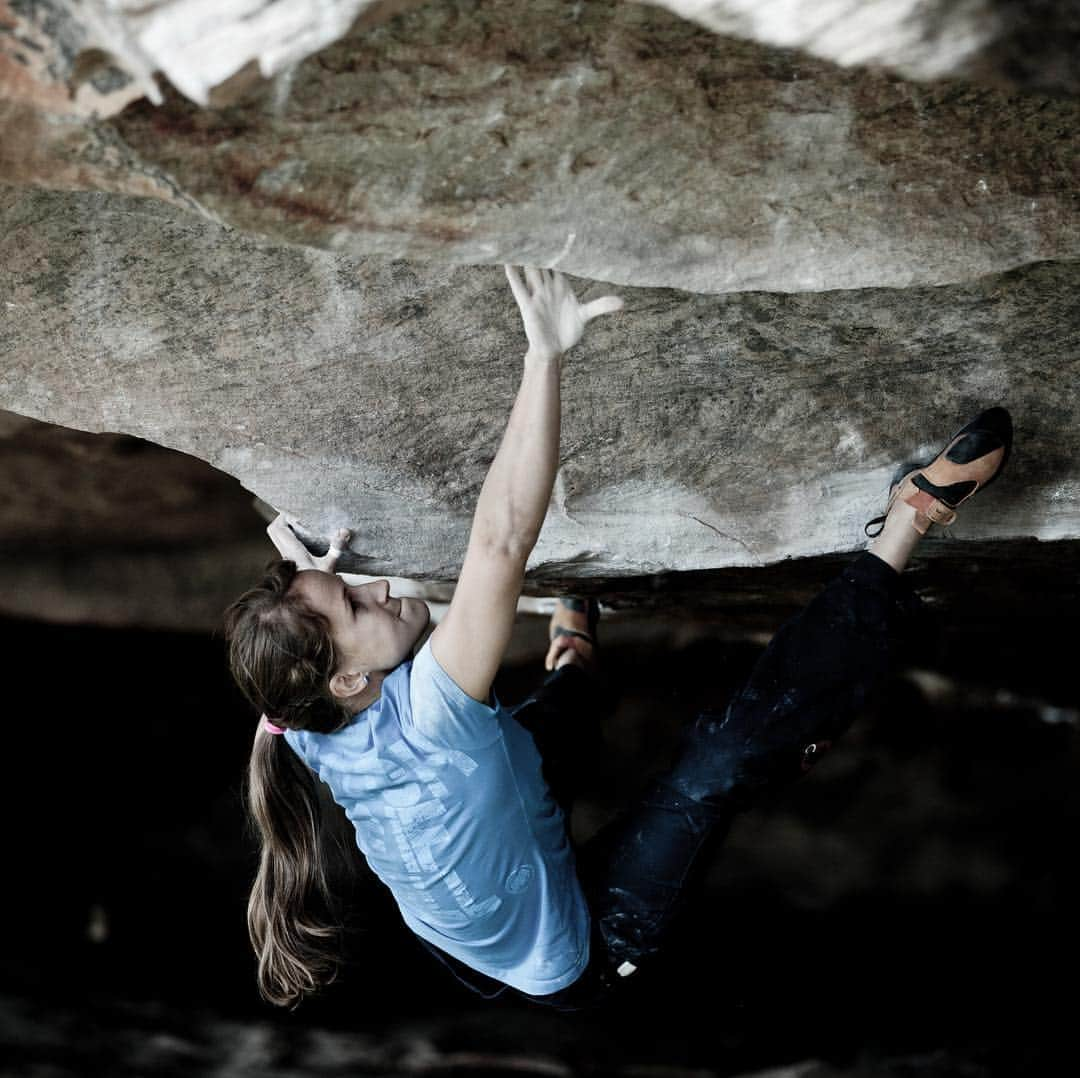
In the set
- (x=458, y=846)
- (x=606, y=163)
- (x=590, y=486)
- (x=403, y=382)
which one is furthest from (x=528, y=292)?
(x=458, y=846)

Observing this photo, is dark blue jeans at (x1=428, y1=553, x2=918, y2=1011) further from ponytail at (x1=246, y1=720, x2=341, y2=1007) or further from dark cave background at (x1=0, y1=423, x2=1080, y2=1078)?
dark cave background at (x1=0, y1=423, x2=1080, y2=1078)

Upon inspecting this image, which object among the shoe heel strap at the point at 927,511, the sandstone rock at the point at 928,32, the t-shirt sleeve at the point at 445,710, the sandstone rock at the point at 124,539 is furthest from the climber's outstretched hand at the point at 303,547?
the sandstone rock at the point at 124,539

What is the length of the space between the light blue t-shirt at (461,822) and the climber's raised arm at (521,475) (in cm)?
12

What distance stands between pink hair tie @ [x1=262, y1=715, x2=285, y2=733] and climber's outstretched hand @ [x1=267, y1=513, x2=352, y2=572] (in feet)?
0.89

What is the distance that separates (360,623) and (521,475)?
381 mm

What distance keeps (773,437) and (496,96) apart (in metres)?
0.81

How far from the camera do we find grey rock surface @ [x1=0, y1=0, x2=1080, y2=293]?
4.06 feet

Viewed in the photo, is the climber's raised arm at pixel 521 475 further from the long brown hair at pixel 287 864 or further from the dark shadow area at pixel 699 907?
the dark shadow area at pixel 699 907

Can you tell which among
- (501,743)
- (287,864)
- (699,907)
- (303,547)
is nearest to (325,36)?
(501,743)

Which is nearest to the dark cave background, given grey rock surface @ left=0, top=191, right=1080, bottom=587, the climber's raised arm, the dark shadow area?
the dark shadow area

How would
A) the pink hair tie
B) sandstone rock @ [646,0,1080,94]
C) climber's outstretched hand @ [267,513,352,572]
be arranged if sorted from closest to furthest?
sandstone rock @ [646,0,1080,94] < the pink hair tie < climber's outstretched hand @ [267,513,352,572]

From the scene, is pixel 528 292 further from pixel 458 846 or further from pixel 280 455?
pixel 458 846

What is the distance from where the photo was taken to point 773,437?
1887mm

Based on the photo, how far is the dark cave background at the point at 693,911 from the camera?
3883 millimetres
